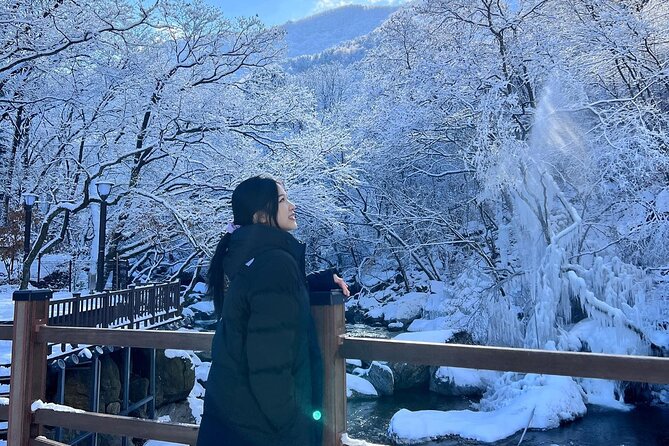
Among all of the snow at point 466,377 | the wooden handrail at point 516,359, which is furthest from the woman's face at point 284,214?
the snow at point 466,377

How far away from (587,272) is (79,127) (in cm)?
1193

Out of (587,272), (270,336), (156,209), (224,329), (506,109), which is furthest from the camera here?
(156,209)

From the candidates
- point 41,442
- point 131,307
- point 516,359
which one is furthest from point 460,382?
point 516,359

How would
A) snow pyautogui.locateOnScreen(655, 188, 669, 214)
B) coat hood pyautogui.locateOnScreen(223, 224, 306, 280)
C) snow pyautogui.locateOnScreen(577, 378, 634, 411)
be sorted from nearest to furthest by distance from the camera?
coat hood pyautogui.locateOnScreen(223, 224, 306, 280) → snow pyautogui.locateOnScreen(655, 188, 669, 214) → snow pyautogui.locateOnScreen(577, 378, 634, 411)

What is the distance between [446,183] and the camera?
2395cm

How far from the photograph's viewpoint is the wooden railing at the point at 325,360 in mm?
1668

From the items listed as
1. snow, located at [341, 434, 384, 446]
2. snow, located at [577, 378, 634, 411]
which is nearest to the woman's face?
snow, located at [341, 434, 384, 446]

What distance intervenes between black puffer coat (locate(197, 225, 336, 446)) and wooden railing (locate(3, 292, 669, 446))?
27 cm

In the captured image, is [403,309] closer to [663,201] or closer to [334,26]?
[663,201]

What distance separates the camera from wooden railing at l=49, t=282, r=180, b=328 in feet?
30.0

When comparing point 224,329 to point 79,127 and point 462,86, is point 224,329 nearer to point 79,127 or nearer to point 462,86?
point 79,127

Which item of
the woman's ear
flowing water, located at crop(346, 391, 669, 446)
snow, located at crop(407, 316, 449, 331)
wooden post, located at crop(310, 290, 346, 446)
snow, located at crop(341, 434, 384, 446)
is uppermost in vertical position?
the woman's ear

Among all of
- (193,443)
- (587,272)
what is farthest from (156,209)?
(193,443)

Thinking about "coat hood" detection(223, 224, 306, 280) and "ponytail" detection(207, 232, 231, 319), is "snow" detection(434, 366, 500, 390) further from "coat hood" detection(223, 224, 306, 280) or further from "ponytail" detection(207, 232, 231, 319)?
"coat hood" detection(223, 224, 306, 280)
